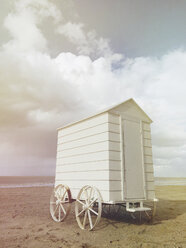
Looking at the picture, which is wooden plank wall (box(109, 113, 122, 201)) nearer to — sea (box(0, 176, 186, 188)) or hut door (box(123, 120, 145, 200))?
hut door (box(123, 120, 145, 200))

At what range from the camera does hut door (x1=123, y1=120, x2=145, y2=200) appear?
6.86 m

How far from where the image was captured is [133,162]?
7.24 m

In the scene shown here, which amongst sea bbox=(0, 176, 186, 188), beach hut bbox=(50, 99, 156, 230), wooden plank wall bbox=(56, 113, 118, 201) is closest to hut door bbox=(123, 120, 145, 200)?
beach hut bbox=(50, 99, 156, 230)

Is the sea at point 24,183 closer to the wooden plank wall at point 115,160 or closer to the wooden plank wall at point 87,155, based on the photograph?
the wooden plank wall at point 87,155

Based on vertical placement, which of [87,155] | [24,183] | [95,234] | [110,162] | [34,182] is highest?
[87,155]

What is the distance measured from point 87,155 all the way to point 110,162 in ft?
4.17

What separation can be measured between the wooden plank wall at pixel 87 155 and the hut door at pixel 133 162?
605 millimetres

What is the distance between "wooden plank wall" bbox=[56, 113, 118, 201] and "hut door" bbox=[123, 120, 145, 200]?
23.8 inches

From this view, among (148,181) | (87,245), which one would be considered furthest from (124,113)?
(87,245)

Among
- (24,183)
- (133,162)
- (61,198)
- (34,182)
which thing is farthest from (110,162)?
(34,182)

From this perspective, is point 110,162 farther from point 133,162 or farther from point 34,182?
point 34,182

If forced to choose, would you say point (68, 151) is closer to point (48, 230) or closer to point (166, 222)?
point (48, 230)

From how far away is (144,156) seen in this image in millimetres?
7707

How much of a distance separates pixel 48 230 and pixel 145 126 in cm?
527
